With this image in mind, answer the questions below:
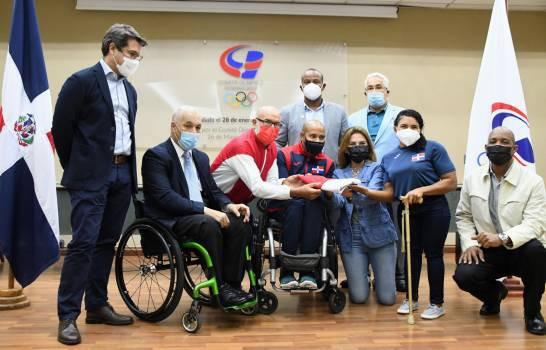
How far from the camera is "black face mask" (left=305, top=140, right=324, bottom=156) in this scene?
3.39m

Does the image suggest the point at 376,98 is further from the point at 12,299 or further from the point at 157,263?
the point at 12,299

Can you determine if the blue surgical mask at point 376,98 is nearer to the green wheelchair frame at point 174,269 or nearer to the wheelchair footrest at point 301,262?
the wheelchair footrest at point 301,262

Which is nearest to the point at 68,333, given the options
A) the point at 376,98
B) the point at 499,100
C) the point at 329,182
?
the point at 329,182

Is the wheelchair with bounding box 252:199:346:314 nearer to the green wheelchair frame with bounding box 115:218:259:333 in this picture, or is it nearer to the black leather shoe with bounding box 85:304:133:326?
the green wheelchair frame with bounding box 115:218:259:333

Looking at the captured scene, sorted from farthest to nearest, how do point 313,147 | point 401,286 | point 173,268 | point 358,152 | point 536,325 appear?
1. point 401,286
2. point 358,152
3. point 313,147
4. point 536,325
5. point 173,268

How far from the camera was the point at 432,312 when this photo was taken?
126 inches

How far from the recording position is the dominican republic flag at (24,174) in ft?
10.5

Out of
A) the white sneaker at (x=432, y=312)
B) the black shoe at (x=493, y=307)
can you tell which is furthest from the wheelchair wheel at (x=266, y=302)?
the black shoe at (x=493, y=307)

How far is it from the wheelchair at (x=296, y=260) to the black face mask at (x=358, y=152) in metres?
0.42

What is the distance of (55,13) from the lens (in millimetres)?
5605

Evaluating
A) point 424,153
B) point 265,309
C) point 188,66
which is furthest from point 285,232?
point 188,66

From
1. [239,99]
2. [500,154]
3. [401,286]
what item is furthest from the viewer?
[239,99]

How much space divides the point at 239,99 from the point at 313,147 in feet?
8.10

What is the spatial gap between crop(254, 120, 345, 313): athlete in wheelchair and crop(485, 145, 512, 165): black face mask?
2.91 feet
